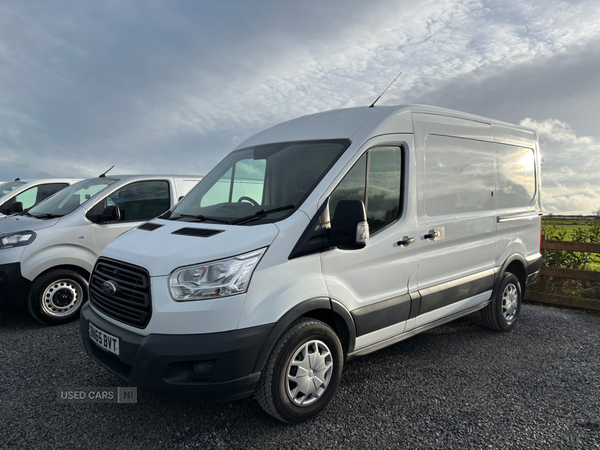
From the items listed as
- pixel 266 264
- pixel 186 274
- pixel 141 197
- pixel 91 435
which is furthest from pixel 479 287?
pixel 141 197

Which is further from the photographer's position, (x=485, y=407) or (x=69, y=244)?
(x=69, y=244)

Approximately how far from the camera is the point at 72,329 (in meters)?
5.44

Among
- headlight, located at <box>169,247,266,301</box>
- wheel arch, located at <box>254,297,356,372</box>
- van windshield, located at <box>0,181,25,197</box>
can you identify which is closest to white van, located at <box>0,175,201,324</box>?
headlight, located at <box>169,247,266,301</box>

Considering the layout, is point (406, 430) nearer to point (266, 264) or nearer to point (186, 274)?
point (266, 264)

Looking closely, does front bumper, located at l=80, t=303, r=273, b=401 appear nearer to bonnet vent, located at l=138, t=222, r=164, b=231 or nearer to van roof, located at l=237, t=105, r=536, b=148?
bonnet vent, located at l=138, t=222, r=164, b=231

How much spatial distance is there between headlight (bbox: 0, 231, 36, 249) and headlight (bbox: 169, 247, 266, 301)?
3.69 metres

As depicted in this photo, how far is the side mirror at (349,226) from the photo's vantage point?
299cm

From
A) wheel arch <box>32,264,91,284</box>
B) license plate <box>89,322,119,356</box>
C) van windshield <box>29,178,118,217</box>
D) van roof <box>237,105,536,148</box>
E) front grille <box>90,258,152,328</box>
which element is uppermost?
van roof <box>237,105,536,148</box>

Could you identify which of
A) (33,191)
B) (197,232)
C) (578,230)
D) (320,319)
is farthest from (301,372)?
(33,191)

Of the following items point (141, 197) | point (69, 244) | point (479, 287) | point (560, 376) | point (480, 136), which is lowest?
point (560, 376)

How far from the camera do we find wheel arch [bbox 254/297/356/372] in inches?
113

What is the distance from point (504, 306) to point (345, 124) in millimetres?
3296

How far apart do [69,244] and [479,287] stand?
5187 millimetres

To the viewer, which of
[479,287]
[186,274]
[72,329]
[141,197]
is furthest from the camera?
[141,197]
